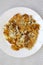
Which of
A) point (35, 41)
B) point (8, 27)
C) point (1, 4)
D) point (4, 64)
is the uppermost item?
point (1, 4)

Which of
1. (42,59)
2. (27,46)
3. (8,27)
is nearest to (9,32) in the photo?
(8,27)

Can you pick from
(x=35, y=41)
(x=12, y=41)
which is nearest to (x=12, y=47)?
(x=12, y=41)

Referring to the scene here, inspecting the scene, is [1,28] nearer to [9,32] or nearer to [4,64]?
[9,32]

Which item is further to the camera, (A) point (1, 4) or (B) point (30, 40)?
(A) point (1, 4)

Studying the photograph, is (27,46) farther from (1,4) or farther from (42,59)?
(1,4)

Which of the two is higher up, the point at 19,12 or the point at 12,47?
the point at 19,12

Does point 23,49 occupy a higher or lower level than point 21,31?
lower
